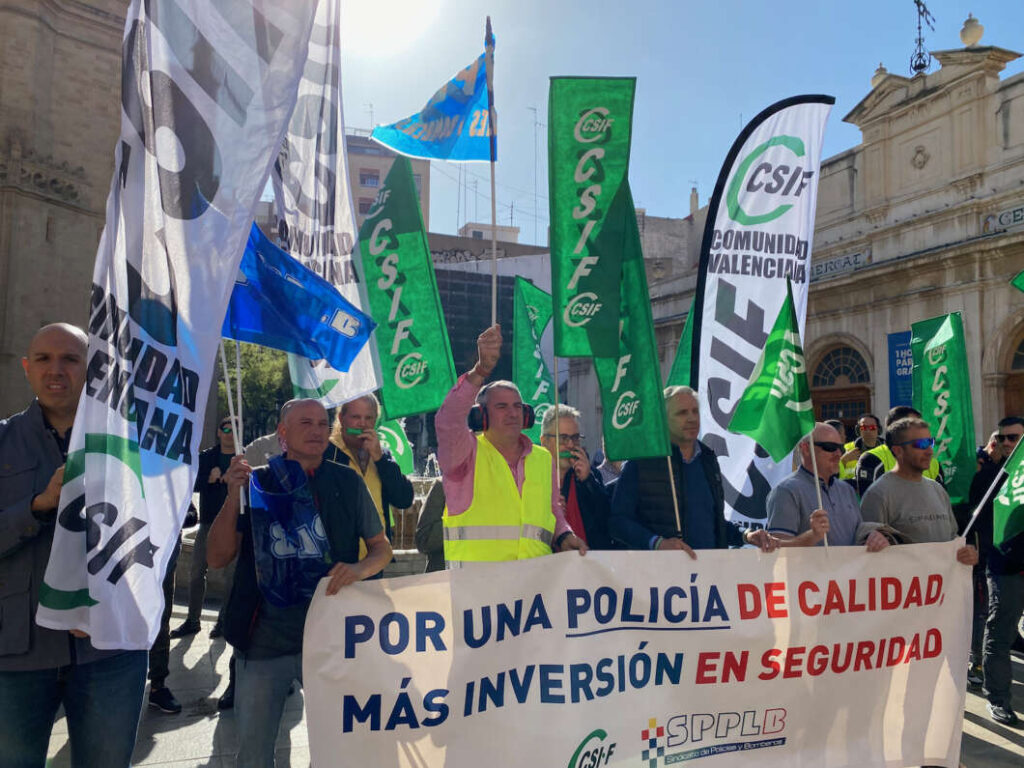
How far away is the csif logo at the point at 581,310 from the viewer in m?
3.84

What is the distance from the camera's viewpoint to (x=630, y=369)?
3967 mm

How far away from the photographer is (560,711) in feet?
10.1

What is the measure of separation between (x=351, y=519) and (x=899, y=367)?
17.2 m

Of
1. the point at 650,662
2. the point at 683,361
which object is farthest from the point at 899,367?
the point at 650,662

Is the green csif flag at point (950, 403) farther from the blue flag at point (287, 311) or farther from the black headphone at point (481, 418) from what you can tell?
the blue flag at point (287, 311)

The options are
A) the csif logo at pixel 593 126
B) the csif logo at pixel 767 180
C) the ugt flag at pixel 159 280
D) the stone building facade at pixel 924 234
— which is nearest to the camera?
the ugt flag at pixel 159 280

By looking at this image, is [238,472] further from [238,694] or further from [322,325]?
[322,325]

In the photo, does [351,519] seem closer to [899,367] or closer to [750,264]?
[750,264]

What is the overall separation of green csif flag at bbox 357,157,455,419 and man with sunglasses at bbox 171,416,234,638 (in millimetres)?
1120

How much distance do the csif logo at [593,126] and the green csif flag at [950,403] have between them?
12.2 feet

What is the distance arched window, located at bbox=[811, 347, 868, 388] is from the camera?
62.3ft

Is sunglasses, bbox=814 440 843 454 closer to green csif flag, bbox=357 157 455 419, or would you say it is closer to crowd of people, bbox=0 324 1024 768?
crowd of people, bbox=0 324 1024 768

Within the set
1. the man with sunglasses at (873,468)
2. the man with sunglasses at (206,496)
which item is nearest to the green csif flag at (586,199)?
the man with sunglasses at (206,496)

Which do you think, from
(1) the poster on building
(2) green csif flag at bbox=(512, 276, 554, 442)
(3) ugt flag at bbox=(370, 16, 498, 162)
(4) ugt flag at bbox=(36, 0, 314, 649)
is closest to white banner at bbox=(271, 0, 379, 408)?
(3) ugt flag at bbox=(370, 16, 498, 162)
